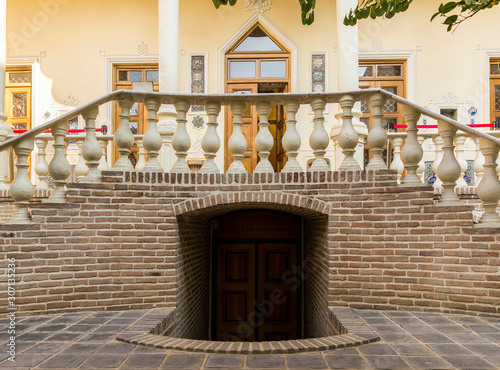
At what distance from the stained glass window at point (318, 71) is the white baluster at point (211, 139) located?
4.74m

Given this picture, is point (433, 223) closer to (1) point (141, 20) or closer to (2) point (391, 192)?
(2) point (391, 192)

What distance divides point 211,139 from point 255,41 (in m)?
5.36

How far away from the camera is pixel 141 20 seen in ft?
28.2

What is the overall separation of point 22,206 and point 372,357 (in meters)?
3.51

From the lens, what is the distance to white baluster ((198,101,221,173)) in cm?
406

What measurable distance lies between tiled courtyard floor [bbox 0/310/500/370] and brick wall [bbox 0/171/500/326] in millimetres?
347

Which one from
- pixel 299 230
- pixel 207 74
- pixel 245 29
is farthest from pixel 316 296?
pixel 245 29

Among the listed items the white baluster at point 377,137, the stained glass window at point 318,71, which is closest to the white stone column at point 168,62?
the white baluster at point 377,137

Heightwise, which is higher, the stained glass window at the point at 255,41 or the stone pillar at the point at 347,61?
the stained glass window at the point at 255,41

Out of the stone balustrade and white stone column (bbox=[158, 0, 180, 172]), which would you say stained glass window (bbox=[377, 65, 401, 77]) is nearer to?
white stone column (bbox=[158, 0, 180, 172])

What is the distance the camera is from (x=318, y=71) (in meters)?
8.41

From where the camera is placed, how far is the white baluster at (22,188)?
3.78 m

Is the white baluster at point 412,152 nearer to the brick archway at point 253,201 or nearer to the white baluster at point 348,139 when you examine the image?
the white baluster at point 348,139

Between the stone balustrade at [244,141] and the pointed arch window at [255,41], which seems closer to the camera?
the stone balustrade at [244,141]
